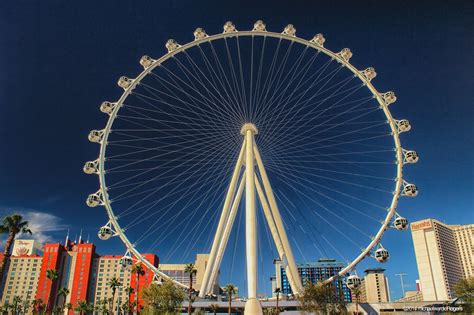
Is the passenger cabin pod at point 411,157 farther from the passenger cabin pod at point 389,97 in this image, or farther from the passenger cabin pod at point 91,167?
the passenger cabin pod at point 91,167

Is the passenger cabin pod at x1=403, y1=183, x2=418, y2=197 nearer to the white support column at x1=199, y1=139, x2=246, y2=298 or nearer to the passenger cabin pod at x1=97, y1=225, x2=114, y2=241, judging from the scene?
the white support column at x1=199, y1=139, x2=246, y2=298

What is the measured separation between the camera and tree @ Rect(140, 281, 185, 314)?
140 ft

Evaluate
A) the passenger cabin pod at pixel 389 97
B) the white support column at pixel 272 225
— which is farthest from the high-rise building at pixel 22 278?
the passenger cabin pod at pixel 389 97

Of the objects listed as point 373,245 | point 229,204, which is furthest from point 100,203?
point 373,245

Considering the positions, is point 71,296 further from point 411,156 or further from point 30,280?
point 411,156

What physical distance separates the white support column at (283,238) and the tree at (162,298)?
1269 cm

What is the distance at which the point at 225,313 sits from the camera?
8788 cm

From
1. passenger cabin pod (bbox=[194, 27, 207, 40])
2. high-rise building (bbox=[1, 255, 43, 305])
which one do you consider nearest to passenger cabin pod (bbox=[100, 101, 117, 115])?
passenger cabin pod (bbox=[194, 27, 207, 40])

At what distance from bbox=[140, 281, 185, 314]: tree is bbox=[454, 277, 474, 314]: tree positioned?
3483 centimetres

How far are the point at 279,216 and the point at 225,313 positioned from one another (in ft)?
185

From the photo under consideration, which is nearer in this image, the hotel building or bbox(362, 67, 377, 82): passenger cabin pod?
bbox(362, 67, 377, 82): passenger cabin pod

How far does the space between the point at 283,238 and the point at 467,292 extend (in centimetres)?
2812

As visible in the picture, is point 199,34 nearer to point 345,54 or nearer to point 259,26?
point 259,26

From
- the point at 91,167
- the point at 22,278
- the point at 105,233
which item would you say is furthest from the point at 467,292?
the point at 22,278
